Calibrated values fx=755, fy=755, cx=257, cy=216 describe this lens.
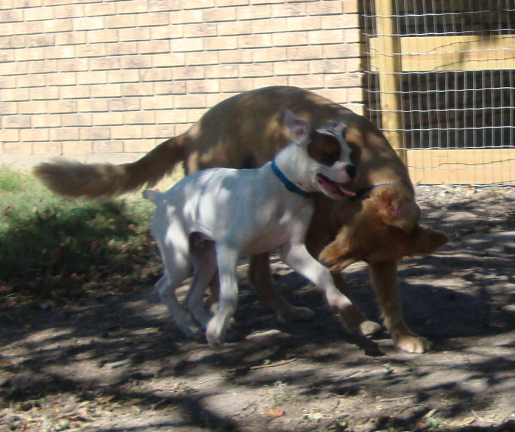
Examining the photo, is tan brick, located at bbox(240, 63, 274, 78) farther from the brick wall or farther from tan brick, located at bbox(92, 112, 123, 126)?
tan brick, located at bbox(92, 112, 123, 126)

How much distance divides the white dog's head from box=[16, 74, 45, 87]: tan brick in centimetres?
675

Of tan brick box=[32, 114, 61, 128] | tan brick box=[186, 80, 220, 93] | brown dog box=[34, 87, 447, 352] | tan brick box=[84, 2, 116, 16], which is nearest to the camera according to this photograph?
brown dog box=[34, 87, 447, 352]

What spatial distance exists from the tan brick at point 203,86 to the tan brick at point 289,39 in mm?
876

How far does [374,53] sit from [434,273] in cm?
362

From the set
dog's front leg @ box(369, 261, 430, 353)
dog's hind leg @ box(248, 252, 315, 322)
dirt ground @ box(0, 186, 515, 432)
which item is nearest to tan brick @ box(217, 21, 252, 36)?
dirt ground @ box(0, 186, 515, 432)

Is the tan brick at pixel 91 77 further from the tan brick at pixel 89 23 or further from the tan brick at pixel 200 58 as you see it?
the tan brick at pixel 200 58

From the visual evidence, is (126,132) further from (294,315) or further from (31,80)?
(294,315)

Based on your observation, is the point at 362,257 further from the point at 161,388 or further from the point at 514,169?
the point at 514,169

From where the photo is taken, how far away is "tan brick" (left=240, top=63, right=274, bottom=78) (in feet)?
28.9

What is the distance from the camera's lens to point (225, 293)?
3.92 metres

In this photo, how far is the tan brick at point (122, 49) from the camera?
30.6 ft

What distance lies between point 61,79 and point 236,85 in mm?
2403

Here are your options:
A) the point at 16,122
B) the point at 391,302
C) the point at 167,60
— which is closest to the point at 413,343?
the point at 391,302

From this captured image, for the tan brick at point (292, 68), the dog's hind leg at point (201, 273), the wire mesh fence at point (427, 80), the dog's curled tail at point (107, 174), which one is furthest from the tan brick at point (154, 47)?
the dog's hind leg at point (201, 273)
